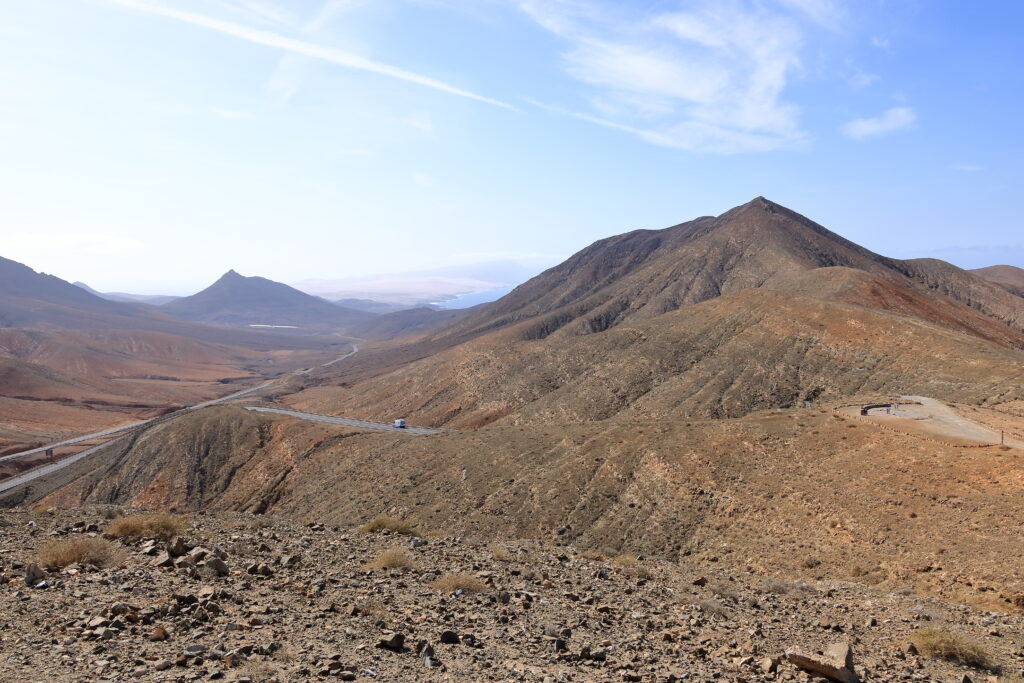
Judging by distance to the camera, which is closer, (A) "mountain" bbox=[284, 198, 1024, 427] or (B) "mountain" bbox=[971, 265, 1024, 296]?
(A) "mountain" bbox=[284, 198, 1024, 427]

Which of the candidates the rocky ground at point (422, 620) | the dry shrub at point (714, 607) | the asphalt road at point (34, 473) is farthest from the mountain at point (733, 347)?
the dry shrub at point (714, 607)

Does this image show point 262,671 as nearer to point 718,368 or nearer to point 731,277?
point 718,368

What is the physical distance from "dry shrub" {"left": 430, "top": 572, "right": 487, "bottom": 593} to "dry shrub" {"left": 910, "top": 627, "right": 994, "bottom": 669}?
7886 millimetres

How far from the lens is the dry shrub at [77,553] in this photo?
10.9 meters

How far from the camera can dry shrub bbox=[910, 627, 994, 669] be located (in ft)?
32.3

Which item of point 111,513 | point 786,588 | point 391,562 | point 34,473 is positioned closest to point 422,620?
point 391,562

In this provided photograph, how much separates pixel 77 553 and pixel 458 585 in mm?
7310

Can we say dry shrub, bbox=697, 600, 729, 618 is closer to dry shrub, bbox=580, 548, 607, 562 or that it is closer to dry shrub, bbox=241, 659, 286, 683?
dry shrub, bbox=580, 548, 607, 562

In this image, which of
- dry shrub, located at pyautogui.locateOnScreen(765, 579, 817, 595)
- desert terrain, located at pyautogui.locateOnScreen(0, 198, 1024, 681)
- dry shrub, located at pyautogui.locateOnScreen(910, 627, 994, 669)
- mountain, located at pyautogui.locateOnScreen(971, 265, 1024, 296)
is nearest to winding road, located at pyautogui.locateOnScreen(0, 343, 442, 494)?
desert terrain, located at pyautogui.locateOnScreen(0, 198, 1024, 681)

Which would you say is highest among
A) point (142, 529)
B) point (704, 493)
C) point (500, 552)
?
point (142, 529)

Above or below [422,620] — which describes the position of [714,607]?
below

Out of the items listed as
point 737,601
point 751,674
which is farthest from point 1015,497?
point 751,674

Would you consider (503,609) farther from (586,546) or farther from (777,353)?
(777,353)

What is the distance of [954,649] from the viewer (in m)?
9.89
